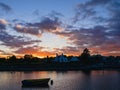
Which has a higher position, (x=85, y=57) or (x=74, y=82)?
(x=85, y=57)

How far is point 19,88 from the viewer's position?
7119cm

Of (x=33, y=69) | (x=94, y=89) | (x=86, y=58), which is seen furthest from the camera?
(x=86, y=58)

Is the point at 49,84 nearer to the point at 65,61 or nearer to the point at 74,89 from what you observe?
the point at 74,89

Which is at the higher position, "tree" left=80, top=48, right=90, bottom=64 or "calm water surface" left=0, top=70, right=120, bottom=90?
"tree" left=80, top=48, right=90, bottom=64

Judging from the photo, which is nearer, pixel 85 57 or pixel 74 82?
pixel 74 82

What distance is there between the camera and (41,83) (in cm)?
7556

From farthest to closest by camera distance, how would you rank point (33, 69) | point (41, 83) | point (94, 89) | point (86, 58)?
point (86, 58) < point (33, 69) < point (41, 83) < point (94, 89)

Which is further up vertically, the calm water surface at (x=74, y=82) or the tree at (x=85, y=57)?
the tree at (x=85, y=57)

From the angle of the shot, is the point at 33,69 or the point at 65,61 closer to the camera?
the point at 33,69

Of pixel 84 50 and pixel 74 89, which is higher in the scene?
pixel 84 50

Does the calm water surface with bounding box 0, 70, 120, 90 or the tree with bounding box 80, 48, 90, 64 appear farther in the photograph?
the tree with bounding box 80, 48, 90, 64

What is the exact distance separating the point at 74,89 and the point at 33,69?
3924 inches

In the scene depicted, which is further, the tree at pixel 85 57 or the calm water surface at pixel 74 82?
the tree at pixel 85 57

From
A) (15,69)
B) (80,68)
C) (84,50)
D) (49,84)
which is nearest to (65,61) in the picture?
(84,50)
